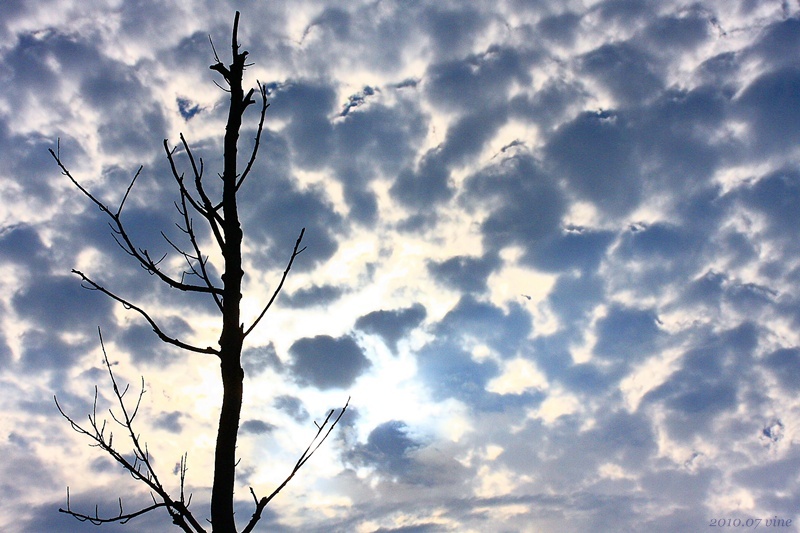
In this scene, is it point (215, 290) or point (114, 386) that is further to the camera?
point (215, 290)

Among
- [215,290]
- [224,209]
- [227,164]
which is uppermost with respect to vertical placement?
[227,164]

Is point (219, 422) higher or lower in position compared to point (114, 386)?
lower

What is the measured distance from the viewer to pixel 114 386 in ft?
14.4

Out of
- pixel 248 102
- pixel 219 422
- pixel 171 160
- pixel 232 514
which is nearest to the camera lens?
pixel 232 514

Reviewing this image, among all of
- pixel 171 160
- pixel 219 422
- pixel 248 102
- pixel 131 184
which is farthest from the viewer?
pixel 248 102

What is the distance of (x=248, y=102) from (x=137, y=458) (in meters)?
3.67

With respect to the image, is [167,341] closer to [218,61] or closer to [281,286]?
[281,286]

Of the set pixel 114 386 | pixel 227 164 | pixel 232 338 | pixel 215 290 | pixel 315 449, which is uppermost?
pixel 227 164

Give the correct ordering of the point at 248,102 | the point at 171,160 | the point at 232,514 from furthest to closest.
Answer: the point at 248,102, the point at 171,160, the point at 232,514

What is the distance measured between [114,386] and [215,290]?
1.19 m

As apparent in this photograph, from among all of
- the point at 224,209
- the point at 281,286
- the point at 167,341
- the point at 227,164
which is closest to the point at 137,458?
the point at 167,341

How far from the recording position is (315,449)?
469 cm

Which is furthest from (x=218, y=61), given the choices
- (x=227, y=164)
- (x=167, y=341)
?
(x=167, y=341)

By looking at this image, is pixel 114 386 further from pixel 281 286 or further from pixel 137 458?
pixel 281 286
